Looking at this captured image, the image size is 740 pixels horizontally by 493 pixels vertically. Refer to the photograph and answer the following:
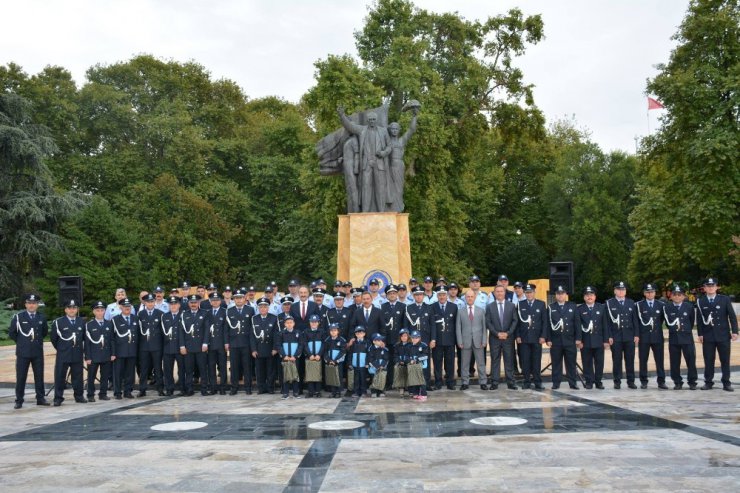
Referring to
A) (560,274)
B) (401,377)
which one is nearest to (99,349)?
(401,377)

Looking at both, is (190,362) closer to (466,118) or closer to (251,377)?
(251,377)

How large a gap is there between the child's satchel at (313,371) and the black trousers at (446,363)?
1962 mm

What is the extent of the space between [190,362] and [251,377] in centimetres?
106

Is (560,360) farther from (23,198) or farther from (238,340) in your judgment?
(23,198)

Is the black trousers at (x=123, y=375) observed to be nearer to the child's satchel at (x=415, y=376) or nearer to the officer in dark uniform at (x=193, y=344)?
the officer in dark uniform at (x=193, y=344)

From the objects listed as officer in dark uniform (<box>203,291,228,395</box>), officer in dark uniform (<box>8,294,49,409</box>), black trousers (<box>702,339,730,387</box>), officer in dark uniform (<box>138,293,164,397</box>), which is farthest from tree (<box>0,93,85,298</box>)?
black trousers (<box>702,339,730,387</box>)

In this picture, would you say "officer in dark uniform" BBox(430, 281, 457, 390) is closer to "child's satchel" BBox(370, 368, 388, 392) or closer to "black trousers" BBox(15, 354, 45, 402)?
"child's satchel" BBox(370, 368, 388, 392)

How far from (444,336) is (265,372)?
2.99 metres

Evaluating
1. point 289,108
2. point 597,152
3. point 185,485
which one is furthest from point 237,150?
point 185,485

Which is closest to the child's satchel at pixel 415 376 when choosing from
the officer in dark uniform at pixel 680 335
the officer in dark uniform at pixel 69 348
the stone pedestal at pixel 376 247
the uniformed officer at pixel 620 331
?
the uniformed officer at pixel 620 331

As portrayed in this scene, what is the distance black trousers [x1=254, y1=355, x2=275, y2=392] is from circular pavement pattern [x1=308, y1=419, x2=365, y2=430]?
343 centimetres

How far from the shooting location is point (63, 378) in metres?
11.2

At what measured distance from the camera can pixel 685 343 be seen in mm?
11266

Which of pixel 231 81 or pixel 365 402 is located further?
pixel 231 81
